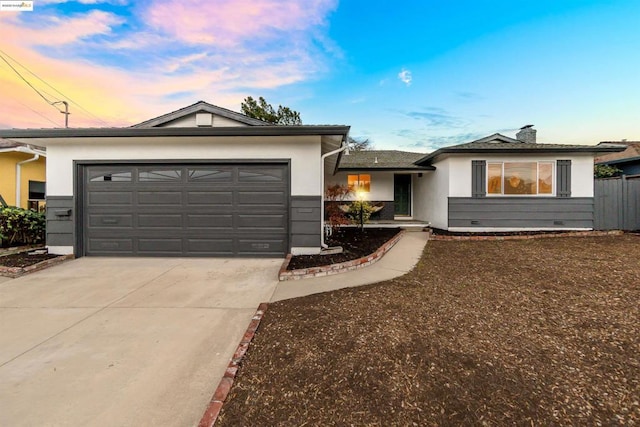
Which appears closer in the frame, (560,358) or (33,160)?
(560,358)

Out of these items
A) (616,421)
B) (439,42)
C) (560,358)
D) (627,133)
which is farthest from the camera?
(627,133)

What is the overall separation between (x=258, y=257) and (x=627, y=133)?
103 feet

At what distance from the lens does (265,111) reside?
71.3ft

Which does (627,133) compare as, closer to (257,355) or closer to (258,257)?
(258,257)

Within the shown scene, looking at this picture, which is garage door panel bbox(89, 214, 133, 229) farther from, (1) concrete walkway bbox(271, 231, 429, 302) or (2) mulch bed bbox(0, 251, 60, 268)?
(1) concrete walkway bbox(271, 231, 429, 302)

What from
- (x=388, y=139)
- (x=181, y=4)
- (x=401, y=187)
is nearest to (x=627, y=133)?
(x=388, y=139)

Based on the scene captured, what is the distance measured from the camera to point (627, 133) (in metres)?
21.5

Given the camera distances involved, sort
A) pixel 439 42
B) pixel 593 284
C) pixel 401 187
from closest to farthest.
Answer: pixel 593 284 → pixel 439 42 → pixel 401 187

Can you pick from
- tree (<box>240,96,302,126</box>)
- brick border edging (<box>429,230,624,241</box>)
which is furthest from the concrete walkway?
tree (<box>240,96,302,126</box>)

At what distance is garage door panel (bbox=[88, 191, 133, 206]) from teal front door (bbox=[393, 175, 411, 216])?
1100 cm

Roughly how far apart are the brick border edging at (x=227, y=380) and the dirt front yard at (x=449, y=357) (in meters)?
0.07

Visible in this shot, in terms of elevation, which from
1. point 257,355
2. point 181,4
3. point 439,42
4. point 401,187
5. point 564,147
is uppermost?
point 439,42

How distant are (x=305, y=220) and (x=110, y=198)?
4.69 metres

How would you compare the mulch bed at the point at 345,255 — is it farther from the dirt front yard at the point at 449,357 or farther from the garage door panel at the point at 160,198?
Result: the garage door panel at the point at 160,198
